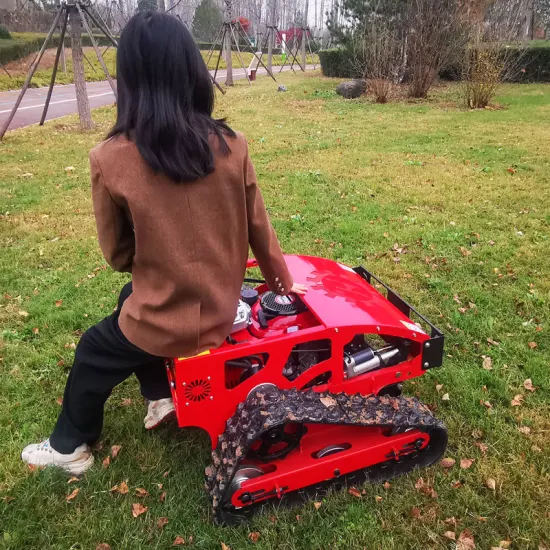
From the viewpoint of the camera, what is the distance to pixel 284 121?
511 inches

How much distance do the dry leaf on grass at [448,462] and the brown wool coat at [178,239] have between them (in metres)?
1.42

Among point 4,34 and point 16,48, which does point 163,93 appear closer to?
point 16,48

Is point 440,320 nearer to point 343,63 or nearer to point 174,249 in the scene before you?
point 174,249

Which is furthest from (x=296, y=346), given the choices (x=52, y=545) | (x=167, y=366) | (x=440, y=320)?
(x=440, y=320)

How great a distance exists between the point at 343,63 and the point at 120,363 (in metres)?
23.6

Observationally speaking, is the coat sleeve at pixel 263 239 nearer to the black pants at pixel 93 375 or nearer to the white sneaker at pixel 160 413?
the black pants at pixel 93 375

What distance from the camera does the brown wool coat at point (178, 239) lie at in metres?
1.96

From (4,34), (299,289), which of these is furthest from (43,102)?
(299,289)

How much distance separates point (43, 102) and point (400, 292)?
54.7 ft

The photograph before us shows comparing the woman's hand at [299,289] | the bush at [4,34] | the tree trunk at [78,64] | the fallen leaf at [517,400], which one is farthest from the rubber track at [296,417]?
the bush at [4,34]

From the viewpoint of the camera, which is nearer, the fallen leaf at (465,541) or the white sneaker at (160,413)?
the fallen leaf at (465,541)

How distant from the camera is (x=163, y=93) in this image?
74.4 inches

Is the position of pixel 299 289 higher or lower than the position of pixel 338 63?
lower

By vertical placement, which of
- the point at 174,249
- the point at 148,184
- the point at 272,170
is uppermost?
the point at 148,184
